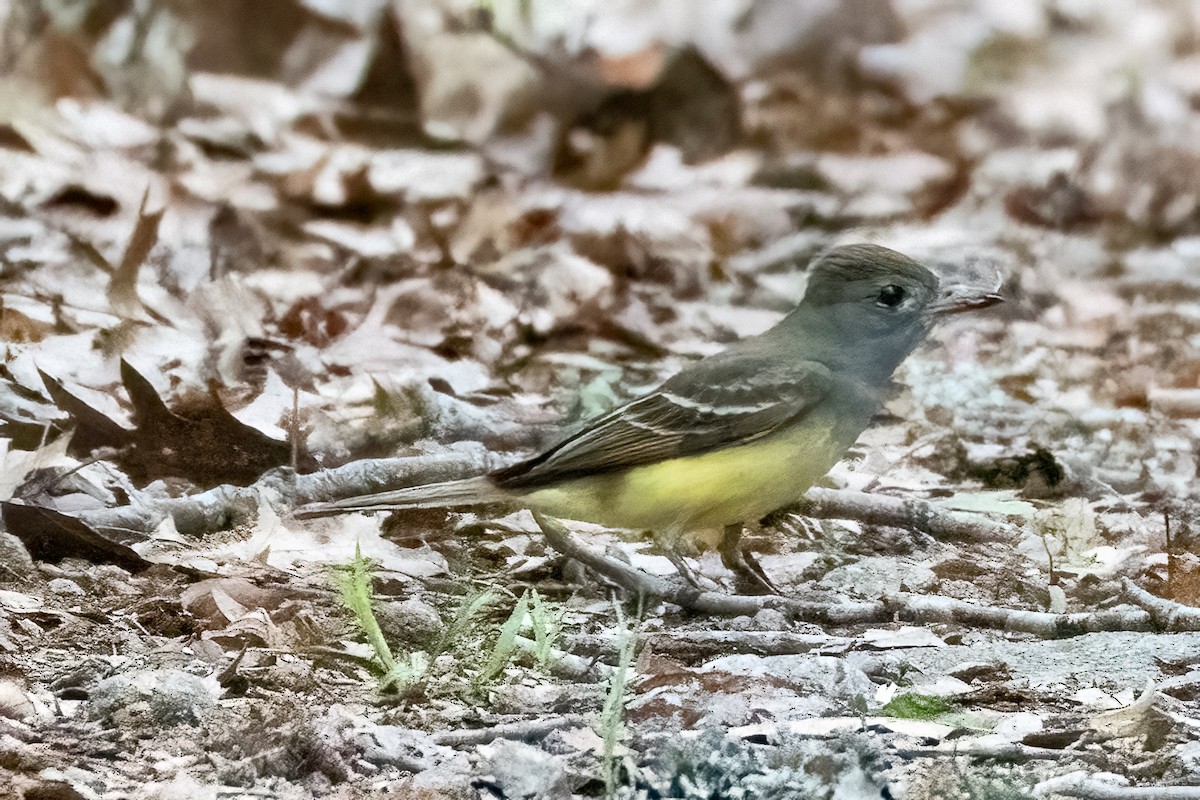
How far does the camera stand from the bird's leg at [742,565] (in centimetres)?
237

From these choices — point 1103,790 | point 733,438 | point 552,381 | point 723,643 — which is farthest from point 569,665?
point 552,381

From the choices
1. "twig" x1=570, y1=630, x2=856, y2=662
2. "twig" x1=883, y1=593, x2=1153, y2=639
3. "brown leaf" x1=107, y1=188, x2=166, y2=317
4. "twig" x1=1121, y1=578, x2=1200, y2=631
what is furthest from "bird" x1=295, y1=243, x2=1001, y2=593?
"brown leaf" x1=107, y1=188, x2=166, y2=317

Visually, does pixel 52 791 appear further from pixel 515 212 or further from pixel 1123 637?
pixel 515 212

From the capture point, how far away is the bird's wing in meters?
2.40

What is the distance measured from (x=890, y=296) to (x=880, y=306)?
0.03 m

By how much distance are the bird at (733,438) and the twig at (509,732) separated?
16.8 inches

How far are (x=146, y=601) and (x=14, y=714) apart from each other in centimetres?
29

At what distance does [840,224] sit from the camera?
3.74 m

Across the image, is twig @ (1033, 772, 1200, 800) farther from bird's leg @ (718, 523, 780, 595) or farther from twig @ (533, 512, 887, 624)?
bird's leg @ (718, 523, 780, 595)

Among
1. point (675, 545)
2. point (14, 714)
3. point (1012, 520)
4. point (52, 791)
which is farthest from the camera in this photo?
point (1012, 520)

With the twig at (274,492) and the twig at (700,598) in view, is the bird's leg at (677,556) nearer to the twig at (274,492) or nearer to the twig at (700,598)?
the twig at (700,598)

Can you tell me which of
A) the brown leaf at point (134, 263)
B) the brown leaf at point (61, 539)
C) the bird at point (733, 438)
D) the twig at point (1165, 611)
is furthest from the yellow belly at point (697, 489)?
the brown leaf at point (134, 263)

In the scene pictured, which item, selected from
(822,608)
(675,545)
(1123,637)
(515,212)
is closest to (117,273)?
(515,212)

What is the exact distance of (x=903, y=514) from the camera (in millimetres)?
2607
